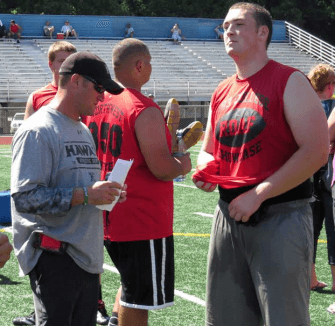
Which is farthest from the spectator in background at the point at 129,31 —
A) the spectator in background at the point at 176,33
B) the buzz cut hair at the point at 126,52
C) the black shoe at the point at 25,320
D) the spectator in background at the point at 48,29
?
the buzz cut hair at the point at 126,52

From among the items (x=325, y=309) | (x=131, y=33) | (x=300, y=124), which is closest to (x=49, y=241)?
(x=300, y=124)

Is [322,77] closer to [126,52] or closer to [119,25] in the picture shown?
[126,52]

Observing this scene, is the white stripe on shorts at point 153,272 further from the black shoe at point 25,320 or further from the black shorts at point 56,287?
the black shoe at point 25,320

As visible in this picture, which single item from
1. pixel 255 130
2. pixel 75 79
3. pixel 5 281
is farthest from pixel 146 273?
pixel 5 281

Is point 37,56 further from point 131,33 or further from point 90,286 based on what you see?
point 90,286

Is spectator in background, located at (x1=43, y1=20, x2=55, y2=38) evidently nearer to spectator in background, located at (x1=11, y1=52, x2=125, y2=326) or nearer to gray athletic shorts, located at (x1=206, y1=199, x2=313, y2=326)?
spectator in background, located at (x1=11, y1=52, x2=125, y2=326)

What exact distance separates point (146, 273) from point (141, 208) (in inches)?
14.6

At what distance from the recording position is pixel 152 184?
3.79 meters

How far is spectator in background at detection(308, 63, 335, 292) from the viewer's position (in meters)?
5.27

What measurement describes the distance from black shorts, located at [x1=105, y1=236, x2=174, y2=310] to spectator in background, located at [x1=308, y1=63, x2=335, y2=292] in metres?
1.86

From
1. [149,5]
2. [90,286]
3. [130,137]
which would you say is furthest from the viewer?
[149,5]

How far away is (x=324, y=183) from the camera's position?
550cm

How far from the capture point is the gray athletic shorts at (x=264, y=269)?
9.76 feet

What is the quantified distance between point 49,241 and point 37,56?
30.2m
